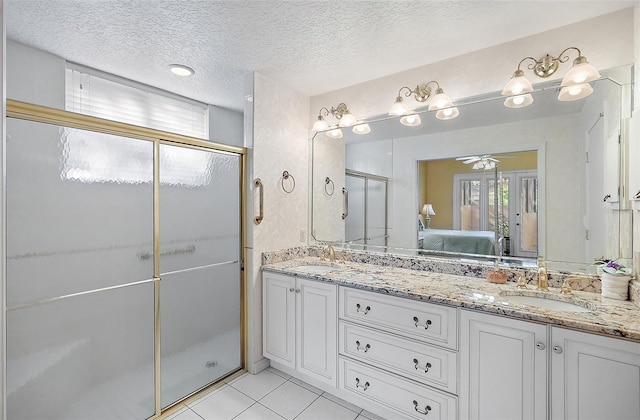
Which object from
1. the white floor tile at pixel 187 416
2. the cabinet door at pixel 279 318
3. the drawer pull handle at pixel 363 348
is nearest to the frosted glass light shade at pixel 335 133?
the cabinet door at pixel 279 318

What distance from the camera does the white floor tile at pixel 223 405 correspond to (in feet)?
6.40

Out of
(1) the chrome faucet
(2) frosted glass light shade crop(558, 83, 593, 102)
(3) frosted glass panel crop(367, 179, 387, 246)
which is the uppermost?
(2) frosted glass light shade crop(558, 83, 593, 102)

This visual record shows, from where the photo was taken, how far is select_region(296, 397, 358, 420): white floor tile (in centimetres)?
193

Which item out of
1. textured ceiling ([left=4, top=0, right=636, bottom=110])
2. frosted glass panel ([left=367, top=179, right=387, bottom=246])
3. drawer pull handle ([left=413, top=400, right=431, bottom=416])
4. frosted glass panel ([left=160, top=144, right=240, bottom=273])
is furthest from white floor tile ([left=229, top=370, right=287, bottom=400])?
textured ceiling ([left=4, top=0, right=636, bottom=110])

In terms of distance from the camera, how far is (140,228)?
72.6 inches

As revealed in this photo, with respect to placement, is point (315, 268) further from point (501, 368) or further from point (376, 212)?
point (501, 368)

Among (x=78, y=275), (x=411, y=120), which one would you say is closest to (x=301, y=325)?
(x=78, y=275)

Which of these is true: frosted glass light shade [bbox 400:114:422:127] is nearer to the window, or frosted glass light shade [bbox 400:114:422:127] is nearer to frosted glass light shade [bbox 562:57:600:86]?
frosted glass light shade [bbox 562:57:600:86]

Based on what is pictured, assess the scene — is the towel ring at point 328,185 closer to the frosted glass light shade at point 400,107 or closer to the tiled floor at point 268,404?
the frosted glass light shade at point 400,107

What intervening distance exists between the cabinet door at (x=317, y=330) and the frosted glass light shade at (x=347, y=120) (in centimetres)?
134

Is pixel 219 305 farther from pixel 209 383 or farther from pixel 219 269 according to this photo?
pixel 209 383

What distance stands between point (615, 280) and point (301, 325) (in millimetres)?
1821

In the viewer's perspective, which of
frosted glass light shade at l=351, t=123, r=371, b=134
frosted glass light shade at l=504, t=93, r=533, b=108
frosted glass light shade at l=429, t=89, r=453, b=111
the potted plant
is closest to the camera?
the potted plant

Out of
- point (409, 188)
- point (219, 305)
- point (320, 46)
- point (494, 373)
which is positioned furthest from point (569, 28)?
point (219, 305)
